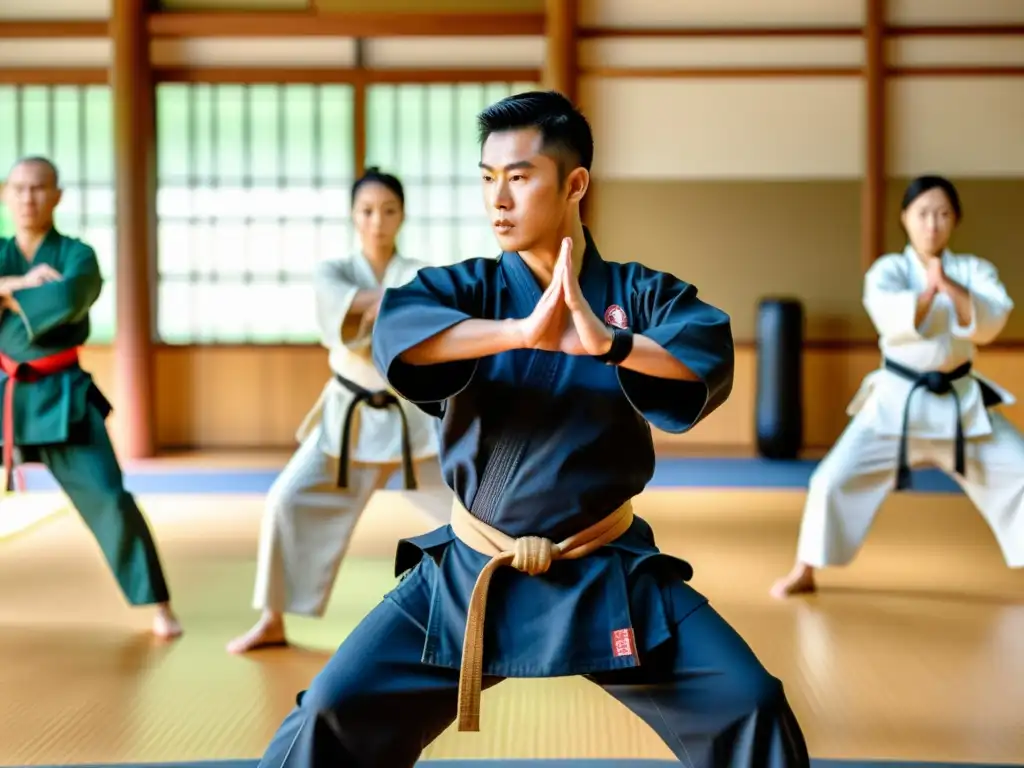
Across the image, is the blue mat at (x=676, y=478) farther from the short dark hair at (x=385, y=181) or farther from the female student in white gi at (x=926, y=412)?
the short dark hair at (x=385, y=181)

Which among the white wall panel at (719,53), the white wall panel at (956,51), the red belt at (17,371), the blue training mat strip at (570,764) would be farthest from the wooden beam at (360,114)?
the blue training mat strip at (570,764)

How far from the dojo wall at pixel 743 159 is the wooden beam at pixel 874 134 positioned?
0.24 ft

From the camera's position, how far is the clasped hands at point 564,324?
1465 millimetres

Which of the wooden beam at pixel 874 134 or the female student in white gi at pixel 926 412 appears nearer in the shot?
the female student in white gi at pixel 926 412

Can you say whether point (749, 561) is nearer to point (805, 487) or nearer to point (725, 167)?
point (805, 487)

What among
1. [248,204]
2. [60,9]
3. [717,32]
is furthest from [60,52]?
[717,32]

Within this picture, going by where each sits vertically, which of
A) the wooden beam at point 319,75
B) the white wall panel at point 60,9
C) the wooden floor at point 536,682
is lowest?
the wooden floor at point 536,682

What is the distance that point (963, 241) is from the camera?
24.1 ft

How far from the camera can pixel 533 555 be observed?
162 centimetres

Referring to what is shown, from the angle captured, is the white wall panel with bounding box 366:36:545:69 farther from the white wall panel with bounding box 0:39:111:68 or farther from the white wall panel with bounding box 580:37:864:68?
the white wall panel with bounding box 0:39:111:68

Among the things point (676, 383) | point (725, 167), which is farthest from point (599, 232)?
point (676, 383)

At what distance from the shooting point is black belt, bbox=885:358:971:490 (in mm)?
3699

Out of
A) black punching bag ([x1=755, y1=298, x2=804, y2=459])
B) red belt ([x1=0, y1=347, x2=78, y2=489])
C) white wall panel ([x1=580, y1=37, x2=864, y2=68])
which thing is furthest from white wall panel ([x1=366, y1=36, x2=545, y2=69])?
red belt ([x1=0, y1=347, x2=78, y2=489])

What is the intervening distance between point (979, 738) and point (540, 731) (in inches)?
35.5
